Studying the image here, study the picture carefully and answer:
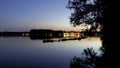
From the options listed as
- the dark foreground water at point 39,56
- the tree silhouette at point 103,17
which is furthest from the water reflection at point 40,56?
the tree silhouette at point 103,17

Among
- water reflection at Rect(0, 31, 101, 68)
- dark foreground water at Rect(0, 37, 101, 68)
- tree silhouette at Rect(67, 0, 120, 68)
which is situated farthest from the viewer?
water reflection at Rect(0, 31, 101, 68)

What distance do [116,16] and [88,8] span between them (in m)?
4.04

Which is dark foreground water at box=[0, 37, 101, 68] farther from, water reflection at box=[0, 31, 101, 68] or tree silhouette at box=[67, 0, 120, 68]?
tree silhouette at box=[67, 0, 120, 68]

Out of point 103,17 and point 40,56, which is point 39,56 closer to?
point 40,56

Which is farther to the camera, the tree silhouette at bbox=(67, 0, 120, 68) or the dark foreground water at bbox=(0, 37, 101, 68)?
the dark foreground water at bbox=(0, 37, 101, 68)

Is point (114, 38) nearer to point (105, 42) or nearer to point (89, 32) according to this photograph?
point (105, 42)

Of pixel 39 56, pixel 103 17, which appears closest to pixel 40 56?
pixel 39 56

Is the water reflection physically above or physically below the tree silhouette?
below

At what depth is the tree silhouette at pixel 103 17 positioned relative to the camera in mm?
13498

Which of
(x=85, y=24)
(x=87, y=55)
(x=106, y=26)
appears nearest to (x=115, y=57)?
(x=106, y=26)

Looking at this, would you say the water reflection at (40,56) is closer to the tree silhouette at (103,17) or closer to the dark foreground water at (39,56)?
the dark foreground water at (39,56)

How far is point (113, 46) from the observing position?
528 inches

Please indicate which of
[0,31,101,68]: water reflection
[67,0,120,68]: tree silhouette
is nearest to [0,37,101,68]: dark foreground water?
[0,31,101,68]: water reflection

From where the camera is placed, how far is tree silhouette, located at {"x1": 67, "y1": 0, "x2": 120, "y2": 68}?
13.5m
